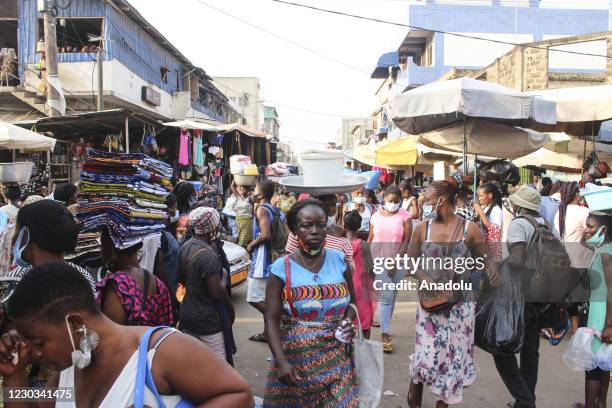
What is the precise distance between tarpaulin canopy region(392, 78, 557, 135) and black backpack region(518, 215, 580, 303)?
70.6 inches

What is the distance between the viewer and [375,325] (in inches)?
259

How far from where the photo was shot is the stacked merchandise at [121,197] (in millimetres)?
2883

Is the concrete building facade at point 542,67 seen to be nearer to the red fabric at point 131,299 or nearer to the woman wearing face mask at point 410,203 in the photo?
the woman wearing face mask at point 410,203

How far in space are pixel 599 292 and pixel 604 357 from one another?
469mm

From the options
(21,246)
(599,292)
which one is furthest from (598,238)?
(21,246)

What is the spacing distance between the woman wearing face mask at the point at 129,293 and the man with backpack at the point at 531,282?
266 cm

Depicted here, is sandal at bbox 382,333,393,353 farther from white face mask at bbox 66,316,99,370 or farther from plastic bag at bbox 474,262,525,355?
white face mask at bbox 66,316,99,370

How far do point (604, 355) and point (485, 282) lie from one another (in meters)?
0.96

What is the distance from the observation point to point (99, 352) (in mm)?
1561

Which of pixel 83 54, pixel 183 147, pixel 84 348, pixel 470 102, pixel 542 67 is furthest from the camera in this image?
pixel 542 67

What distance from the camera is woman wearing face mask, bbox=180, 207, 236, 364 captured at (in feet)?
12.0

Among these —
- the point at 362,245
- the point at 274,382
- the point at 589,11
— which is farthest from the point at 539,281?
the point at 589,11

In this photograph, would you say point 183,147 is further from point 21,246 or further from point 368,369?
point 368,369

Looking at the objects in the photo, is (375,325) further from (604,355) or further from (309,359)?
(309,359)
